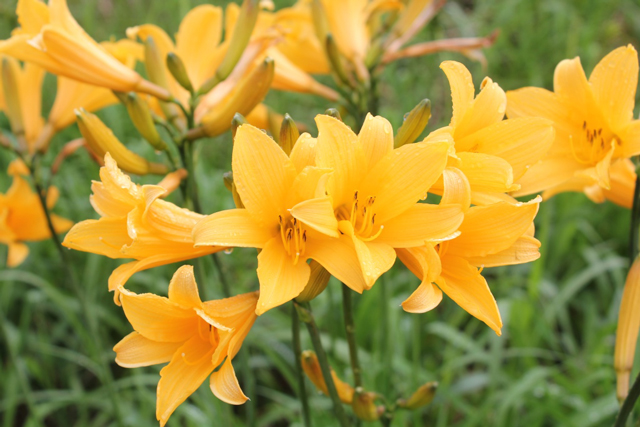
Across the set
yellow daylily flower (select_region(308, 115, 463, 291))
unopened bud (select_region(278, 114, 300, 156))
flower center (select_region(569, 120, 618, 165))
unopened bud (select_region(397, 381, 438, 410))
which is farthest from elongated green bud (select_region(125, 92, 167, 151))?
flower center (select_region(569, 120, 618, 165))

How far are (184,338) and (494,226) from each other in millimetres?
689

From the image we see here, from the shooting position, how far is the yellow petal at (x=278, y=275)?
0.97m

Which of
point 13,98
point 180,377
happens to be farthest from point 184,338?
point 13,98

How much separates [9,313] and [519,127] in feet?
10.2

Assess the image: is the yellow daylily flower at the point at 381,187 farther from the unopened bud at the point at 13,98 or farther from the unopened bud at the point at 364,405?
the unopened bud at the point at 13,98

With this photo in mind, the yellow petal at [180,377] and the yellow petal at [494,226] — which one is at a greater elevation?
the yellow petal at [494,226]

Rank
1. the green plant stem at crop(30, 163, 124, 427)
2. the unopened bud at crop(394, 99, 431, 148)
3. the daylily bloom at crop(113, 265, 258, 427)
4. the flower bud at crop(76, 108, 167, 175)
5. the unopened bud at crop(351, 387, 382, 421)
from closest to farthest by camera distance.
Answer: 1. the daylily bloom at crop(113, 265, 258, 427)
2. the unopened bud at crop(394, 99, 431, 148)
3. the unopened bud at crop(351, 387, 382, 421)
4. the flower bud at crop(76, 108, 167, 175)
5. the green plant stem at crop(30, 163, 124, 427)

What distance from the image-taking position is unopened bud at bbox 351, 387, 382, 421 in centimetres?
126

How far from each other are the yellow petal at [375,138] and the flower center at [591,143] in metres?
0.66

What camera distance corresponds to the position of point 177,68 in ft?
5.03

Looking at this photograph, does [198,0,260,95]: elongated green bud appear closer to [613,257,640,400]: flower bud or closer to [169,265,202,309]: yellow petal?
[169,265,202,309]: yellow petal

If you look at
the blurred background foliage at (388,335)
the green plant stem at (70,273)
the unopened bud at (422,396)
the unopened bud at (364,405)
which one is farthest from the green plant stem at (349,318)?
the green plant stem at (70,273)

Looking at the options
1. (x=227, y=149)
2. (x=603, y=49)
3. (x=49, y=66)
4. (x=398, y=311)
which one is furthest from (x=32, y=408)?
(x=603, y=49)

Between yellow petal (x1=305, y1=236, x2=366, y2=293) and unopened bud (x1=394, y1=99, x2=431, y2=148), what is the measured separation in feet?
0.96
